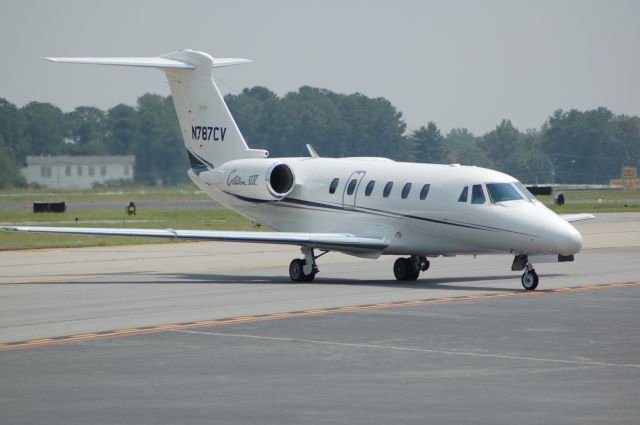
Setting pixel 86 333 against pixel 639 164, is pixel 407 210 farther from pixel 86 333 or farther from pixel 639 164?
pixel 639 164

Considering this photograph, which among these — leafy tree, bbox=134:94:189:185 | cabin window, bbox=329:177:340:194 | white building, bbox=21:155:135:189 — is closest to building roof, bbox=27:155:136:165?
white building, bbox=21:155:135:189

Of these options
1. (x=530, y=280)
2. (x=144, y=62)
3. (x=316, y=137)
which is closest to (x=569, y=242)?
(x=530, y=280)

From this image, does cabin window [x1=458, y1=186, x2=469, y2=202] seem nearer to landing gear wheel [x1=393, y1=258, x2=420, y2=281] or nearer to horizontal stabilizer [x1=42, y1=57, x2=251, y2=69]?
landing gear wheel [x1=393, y1=258, x2=420, y2=281]

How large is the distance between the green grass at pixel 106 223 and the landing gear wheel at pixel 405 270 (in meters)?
17.6

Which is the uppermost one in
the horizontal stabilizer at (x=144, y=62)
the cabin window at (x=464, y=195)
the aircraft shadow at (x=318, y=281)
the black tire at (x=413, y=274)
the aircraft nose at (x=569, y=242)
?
the horizontal stabilizer at (x=144, y=62)

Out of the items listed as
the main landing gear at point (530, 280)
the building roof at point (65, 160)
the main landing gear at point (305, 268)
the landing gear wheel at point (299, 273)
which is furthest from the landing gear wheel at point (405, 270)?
the building roof at point (65, 160)

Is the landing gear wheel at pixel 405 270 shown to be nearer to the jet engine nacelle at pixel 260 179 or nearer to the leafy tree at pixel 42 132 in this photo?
the jet engine nacelle at pixel 260 179

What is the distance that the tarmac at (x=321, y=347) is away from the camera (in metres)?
13.3

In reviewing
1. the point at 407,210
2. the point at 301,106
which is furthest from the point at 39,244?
the point at 301,106

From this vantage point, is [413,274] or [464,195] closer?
[464,195]

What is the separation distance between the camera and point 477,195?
92.6ft

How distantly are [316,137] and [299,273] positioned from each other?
8377cm

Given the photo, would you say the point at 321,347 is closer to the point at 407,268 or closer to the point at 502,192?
the point at 502,192

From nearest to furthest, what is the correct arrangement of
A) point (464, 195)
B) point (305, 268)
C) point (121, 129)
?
point (464, 195), point (305, 268), point (121, 129)
